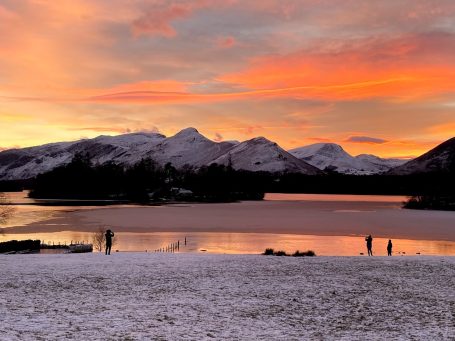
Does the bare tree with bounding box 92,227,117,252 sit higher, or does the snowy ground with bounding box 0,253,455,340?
the snowy ground with bounding box 0,253,455,340

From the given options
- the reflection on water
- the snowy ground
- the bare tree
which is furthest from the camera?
the bare tree

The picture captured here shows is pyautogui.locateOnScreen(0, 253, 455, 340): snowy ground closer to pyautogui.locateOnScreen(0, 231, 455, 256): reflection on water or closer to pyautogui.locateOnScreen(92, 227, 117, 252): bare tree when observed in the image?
pyautogui.locateOnScreen(0, 231, 455, 256): reflection on water

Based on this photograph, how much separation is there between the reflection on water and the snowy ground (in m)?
20.9

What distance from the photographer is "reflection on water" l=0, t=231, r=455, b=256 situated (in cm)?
5778

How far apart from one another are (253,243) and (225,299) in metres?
41.2

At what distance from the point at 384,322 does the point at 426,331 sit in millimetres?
1833

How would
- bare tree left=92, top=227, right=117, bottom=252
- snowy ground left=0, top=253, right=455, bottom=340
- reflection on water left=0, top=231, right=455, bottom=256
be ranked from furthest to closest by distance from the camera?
bare tree left=92, top=227, right=117, bottom=252 < reflection on water left=0, top=231, right=455, bottom=256 < snowy ground left=0, top=253, right=455, bottom=340

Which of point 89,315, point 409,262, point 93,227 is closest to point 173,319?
point 89,315

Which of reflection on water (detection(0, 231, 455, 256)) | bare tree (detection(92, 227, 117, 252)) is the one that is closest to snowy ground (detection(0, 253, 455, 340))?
reflection on water (detection(0, 231, 455, 256))

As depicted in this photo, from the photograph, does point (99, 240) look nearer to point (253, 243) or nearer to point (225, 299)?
point (253, 243)

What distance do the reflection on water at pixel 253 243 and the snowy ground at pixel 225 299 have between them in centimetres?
2093

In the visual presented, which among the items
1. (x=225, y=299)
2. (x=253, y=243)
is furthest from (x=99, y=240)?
(x=225, y=299)

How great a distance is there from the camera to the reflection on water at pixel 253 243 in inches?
2275

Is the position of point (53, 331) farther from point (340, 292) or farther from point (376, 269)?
point (376, 269)
